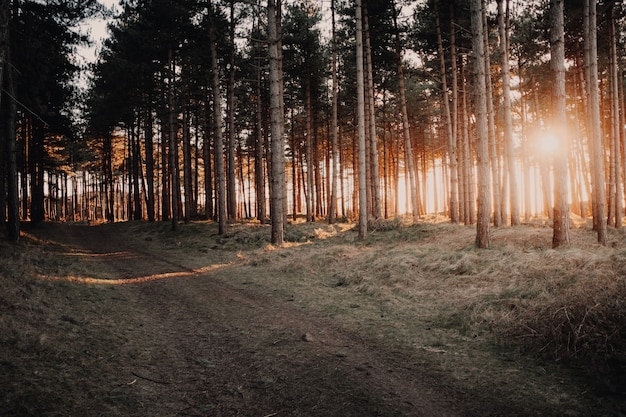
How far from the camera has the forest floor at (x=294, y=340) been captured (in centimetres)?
346

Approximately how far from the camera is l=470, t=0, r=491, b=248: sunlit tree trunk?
424 inches

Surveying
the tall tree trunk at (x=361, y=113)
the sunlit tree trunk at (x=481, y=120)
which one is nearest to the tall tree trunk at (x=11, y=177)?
the tall tree trunk at (x=361, y=113)

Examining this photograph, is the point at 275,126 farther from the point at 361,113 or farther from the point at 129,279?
the point at 129,279

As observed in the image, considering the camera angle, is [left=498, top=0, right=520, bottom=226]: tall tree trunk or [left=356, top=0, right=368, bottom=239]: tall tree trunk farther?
[left=498, top=0, right=520, bottom=226]: tall tree trunk

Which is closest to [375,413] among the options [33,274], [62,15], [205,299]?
[205,299]

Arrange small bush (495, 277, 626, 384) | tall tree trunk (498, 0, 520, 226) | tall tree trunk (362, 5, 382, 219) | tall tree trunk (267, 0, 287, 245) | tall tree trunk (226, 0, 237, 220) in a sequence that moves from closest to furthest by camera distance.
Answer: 1. small bush (495, 277, 626, 384)
2. tall tree trunk (267, 0, 287, 245)
3. tall tree trunk (498, 0, 520, 226)
4. tall tree trunk (362, 5, 382, 219)
5. tall tree trunk (226, 0, 237, 220)

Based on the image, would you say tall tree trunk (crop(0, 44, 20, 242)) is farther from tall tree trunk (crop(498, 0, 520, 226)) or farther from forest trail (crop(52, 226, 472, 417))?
tall tree trunk (crop(498, 0, 520, 226))

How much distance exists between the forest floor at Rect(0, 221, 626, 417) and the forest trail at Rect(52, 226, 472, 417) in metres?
0.02

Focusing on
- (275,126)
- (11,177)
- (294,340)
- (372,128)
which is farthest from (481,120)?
(11,177)

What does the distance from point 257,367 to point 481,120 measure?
1057cm

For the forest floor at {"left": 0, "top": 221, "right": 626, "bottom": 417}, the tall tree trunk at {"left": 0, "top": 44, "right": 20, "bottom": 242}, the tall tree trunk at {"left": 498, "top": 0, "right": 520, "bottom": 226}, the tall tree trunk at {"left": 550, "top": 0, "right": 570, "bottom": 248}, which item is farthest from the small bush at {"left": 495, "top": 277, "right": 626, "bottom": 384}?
the tall tree trunk at {"left": 0, "top": 44, "right": 20, "bottom": 242}

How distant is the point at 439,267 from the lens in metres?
9.36

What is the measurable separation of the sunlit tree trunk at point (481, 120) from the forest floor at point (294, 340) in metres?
0.83

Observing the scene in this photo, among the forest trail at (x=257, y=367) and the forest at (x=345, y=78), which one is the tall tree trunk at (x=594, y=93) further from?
the forest trail at (x=257, y=367)
